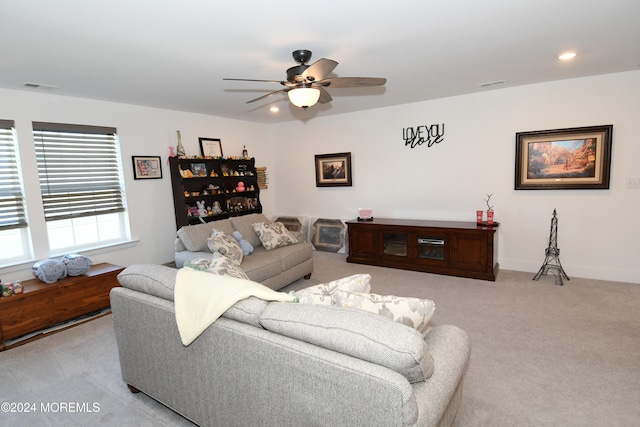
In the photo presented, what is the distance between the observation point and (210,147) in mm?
5375

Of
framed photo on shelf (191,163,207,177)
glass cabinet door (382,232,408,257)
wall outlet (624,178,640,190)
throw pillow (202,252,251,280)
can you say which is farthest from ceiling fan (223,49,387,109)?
wall outlet (624,178,640,190)

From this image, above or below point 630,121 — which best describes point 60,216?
below

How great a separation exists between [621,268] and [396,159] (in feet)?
10.1

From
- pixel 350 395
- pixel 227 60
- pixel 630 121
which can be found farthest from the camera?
pixel 630 121

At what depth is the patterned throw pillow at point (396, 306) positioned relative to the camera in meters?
1.57

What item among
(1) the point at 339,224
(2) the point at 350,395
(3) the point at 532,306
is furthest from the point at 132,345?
(1) the point at 339,224

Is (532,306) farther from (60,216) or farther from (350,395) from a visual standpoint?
(60,216)

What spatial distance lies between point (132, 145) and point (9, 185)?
1349mm

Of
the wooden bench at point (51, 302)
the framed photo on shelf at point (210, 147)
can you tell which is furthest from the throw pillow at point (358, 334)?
the framed photo on shelf at point (210, 147)

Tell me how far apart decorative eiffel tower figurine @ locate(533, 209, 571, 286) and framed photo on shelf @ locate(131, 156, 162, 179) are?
5.14 m

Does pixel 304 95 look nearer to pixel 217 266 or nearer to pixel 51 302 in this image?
pixel 217 266

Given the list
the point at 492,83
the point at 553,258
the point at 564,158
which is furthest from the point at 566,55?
the point at 553,258

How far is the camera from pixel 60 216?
12.7 feet

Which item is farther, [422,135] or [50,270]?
[422,135]
